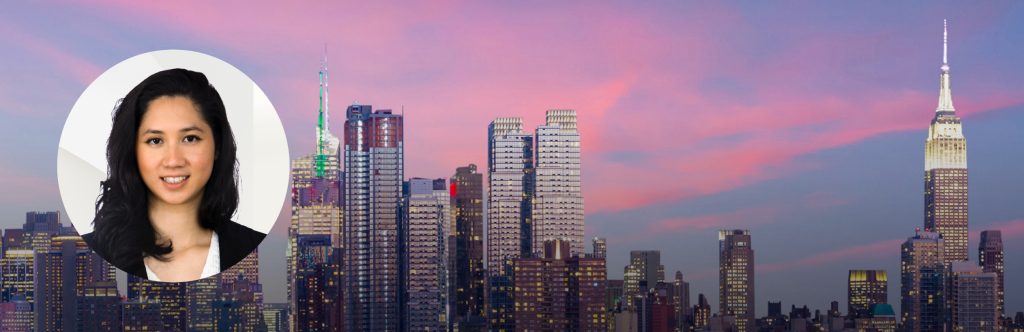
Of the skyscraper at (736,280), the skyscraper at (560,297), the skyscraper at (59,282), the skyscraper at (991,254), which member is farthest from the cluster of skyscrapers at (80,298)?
the skyscraper at (991,254)

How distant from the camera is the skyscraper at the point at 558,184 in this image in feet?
127

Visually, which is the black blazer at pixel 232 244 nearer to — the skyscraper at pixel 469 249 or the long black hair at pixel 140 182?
the long black hair at pixel 140 182

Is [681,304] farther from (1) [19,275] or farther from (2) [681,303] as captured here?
(1) [19,275]

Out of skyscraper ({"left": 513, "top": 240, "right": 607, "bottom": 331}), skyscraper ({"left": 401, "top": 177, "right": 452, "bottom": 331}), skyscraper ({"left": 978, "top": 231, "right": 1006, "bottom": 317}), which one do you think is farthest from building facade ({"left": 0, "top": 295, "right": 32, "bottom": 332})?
skyscraper ({"left": 978, "top": 231, "right": 1006, "bottom": 317})

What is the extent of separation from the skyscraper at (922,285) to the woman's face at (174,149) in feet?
126

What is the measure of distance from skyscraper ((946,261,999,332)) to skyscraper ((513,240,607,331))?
1438 cm

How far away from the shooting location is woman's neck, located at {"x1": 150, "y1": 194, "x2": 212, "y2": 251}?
2361 millimetres

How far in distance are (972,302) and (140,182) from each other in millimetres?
38890

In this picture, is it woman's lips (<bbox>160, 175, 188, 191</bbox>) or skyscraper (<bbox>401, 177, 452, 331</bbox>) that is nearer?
woman's lips (<bbox>160, 175, 188, 191</bbox>)

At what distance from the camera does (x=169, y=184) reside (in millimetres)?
2283

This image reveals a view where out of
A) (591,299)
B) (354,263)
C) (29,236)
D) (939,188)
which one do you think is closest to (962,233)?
(939,188)

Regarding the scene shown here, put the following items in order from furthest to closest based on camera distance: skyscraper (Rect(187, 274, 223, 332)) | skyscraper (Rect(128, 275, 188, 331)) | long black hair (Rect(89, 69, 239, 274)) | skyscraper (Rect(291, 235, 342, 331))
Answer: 1. skyscraper (Rect(291, 235, 342, 331))
2. skyscraper (Rect(187, 274, 223, 332))
3. skyscraper (Rect(128, 275, 188, 331))
4. long black hair (Rect(89, 69, 239, 274))

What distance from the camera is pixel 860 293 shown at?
39188 mm

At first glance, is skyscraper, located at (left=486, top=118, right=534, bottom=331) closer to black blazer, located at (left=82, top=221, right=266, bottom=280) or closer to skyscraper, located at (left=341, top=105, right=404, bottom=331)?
skyscraper, located at (left=341, top=105, right=404, bottom=331)
